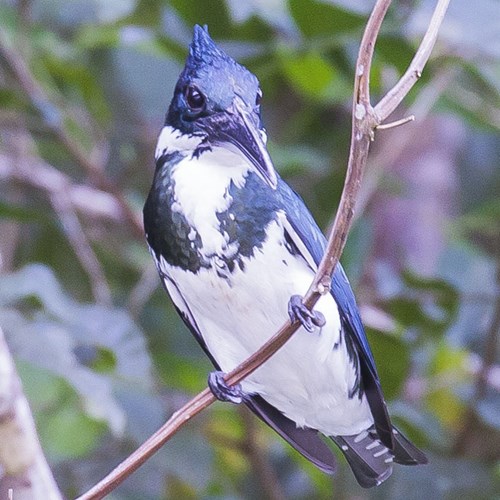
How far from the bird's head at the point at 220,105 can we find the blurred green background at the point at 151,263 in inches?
22.5

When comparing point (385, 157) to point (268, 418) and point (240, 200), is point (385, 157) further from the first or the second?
point (240, 200)

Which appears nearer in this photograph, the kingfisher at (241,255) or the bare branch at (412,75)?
the bare branch at (412,75)

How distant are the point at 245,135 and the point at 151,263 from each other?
149 cm

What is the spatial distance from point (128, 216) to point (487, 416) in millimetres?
795

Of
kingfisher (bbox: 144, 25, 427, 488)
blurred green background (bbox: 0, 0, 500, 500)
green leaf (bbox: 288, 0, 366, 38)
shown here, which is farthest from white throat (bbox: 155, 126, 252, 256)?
green leaf (bbox: 288, 0, 366, 38)

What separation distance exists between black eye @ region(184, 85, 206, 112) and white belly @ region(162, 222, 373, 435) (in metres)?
0.16

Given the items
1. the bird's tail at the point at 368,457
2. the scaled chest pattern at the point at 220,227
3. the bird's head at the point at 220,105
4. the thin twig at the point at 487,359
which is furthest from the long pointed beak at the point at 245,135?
the thin twig at the point at 487,359

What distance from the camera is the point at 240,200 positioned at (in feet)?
4.03

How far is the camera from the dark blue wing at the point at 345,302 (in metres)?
1.26

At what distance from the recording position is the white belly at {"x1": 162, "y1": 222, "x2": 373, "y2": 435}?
1242mm

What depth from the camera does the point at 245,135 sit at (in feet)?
3.51

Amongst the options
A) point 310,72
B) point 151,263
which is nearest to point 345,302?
point 310,72

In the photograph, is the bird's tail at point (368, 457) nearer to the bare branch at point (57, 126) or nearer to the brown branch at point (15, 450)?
the brown branch at point (15, 450)

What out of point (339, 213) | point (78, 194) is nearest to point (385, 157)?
point (78, 194)
